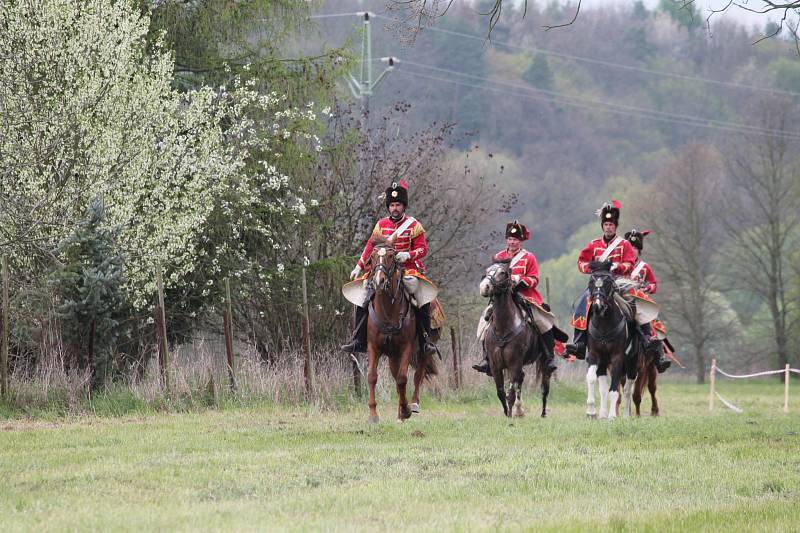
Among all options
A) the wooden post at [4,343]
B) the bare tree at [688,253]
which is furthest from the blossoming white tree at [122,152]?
the bare tree at [688,253]

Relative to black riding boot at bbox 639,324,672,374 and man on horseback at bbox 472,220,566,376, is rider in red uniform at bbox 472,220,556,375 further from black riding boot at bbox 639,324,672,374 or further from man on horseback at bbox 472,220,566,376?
black riding boot at bbox 639,324,672,374

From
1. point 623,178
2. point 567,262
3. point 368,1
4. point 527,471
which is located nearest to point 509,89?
point 623,178

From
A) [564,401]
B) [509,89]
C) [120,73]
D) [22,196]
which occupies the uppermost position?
[509,89]

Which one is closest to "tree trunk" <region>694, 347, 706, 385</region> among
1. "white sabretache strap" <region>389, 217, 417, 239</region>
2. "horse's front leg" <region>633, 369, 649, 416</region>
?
"horse's front leg" <region>633, 369, 649, 416</region>

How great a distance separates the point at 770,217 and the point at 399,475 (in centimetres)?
4423

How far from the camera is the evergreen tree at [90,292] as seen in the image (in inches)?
737

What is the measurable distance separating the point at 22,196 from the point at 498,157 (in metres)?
68.1

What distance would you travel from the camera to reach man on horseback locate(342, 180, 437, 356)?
1677 centimetres

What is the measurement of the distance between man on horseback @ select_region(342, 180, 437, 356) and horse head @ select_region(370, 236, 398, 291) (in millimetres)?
272

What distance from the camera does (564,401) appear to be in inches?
1033

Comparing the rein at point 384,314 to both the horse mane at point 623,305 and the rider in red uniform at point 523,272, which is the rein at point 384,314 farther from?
the horse mane at point 623,305

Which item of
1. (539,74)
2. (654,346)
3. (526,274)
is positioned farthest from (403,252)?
(539,74)

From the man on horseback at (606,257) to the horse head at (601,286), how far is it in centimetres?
78

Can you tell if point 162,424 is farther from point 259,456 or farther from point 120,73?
point 120,73
